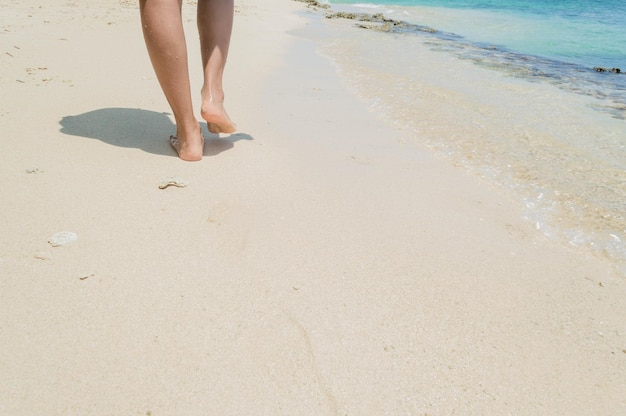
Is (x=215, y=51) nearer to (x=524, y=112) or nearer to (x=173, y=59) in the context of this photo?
(x=173, y=59)

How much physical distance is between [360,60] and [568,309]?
12.2ft

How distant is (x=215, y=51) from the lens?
1783mm

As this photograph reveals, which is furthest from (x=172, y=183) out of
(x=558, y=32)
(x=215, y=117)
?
(x=558, y=32)

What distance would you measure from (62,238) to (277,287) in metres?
0.55

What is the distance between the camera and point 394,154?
1975 mm

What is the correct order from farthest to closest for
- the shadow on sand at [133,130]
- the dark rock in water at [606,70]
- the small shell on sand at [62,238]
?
the dark rock in water at [606,70] → the shadow on sand at [133,130] → the small shell on sand at [62,238]

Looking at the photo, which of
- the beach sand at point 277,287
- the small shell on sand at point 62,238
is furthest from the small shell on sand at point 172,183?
the small shell on sand at point 62,238

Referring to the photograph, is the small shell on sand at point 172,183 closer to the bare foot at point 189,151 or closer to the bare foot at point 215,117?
the bare foot at point 189,151

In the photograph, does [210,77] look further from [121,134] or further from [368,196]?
[368,196]

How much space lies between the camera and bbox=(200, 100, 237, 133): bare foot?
167 cm

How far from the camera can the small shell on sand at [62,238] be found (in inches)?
42.3

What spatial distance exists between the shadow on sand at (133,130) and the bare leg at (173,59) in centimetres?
10

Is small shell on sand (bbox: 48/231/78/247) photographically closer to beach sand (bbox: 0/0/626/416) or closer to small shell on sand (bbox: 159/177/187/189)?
beach sand (bbox: 0/0/626/416)

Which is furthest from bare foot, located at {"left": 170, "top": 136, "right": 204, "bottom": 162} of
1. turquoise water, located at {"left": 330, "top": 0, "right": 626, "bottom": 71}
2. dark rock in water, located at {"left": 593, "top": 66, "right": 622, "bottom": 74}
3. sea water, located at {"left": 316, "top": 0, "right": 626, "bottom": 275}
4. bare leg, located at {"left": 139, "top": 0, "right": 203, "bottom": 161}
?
turquoise water, located at {"left": 330, "top": 0, "right": 626, "bottom": 71}
